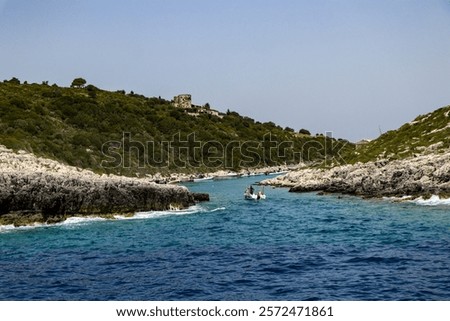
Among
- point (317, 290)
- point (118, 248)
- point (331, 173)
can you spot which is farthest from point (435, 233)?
point (331, 173)

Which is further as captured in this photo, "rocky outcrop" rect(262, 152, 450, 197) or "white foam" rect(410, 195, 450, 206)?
"rocky outcrop" rect(262, 152, 450, 197)

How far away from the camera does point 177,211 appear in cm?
4278

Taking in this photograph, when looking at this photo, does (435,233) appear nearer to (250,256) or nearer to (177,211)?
(250,256)

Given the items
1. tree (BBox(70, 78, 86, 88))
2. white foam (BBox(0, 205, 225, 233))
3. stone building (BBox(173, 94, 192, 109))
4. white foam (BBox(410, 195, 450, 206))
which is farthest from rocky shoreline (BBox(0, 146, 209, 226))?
stone building (BBox(173, 94, 192, 109))

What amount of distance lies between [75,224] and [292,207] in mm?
18814

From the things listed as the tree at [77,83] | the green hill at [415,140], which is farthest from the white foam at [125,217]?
the tree at [77,83]

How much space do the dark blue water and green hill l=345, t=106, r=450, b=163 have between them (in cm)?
2444

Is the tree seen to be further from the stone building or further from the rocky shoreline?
the rocky shoreline

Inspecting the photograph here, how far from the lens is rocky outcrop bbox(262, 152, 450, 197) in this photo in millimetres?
44875

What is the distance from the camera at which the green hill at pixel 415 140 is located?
60.1 meters

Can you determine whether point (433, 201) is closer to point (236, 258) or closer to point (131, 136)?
point (236, 258)

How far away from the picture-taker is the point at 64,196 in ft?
120

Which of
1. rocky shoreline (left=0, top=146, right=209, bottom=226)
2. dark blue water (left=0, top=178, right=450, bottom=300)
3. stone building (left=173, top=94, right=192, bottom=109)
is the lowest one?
dark blue water (left=0, top=178, right=450, bottom=300)

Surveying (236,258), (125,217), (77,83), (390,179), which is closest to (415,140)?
(390,179)
